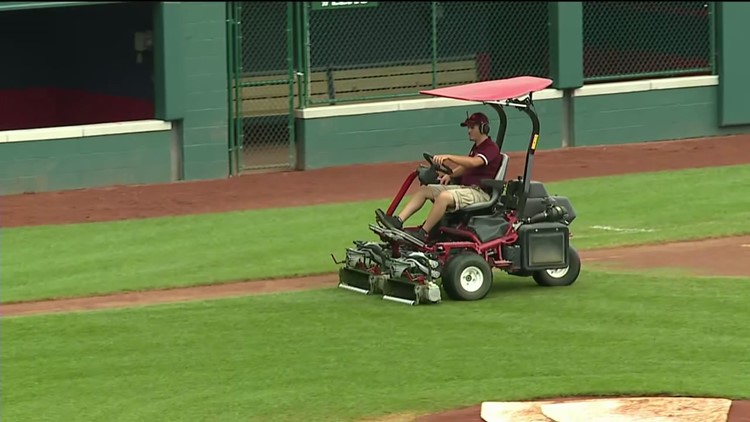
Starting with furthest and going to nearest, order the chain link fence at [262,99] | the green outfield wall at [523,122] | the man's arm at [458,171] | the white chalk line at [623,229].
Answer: the green outfield wall at [523,122], the chain link fence at [262,99], the white chalk line at [623,229], the man's arm at [458,171]

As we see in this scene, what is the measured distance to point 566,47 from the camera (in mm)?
24172

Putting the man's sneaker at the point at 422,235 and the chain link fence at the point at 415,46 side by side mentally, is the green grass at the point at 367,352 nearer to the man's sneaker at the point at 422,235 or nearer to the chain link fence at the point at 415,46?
the man's sneaker at the point at 422,235

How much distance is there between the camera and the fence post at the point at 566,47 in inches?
950

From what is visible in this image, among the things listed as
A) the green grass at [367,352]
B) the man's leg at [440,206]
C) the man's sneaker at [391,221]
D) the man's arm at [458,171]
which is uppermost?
the man's arm at [458,171]

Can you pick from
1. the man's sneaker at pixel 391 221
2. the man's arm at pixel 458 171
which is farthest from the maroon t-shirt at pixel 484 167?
the man's sneaker at pixel 391 221

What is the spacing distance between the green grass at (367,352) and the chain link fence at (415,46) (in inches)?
411

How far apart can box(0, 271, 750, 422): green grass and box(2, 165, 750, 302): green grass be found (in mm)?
1665

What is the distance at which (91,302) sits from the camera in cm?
1479

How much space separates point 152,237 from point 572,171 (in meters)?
6.91

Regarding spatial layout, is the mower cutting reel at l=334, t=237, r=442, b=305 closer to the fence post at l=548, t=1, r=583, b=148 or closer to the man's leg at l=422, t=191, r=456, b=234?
the man's leg at l=422, t=191, r=456, b=234

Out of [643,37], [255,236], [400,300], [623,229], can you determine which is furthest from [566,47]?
[400,300]

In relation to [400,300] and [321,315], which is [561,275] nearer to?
[400,300]

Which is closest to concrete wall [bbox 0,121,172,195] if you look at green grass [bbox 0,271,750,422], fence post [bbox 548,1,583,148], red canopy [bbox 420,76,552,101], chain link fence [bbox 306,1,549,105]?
chain link fence [bbox 306,1,549,105]

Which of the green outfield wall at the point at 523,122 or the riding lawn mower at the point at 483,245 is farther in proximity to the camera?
the green outfield wall at the point at 523,122
